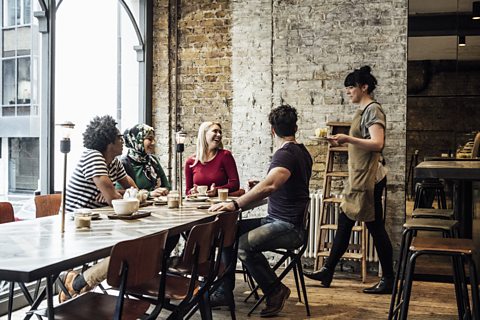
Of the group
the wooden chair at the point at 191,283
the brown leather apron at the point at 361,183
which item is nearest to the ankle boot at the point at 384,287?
the brown leather apron at the point at 361,183

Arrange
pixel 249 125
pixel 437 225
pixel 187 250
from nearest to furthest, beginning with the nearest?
pixel 187 250
pixel 437 225
pixel 249 125

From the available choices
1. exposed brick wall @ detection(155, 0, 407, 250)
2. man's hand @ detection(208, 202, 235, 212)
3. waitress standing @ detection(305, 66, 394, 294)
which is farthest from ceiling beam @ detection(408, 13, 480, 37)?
man's hand @ detection(208, 202, 235, 212)

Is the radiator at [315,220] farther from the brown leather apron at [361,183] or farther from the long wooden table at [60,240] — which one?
the long wooden table at [60,240]

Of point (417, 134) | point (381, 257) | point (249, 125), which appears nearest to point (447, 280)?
point (381, 257)

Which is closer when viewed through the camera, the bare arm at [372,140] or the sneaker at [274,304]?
the sneaker at [274,304]

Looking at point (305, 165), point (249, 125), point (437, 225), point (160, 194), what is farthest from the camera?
point (249, 125)

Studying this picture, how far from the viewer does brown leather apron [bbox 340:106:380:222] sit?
506cm

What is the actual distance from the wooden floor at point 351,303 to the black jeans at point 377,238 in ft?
0.90

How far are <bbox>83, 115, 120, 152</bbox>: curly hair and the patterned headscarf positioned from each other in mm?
1184

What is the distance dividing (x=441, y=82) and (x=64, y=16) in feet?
12.2

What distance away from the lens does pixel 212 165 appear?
5.21 metres

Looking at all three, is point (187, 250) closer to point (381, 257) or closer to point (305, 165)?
point (305, 165)

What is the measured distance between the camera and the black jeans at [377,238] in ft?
16.8

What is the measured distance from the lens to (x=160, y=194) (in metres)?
4.71
